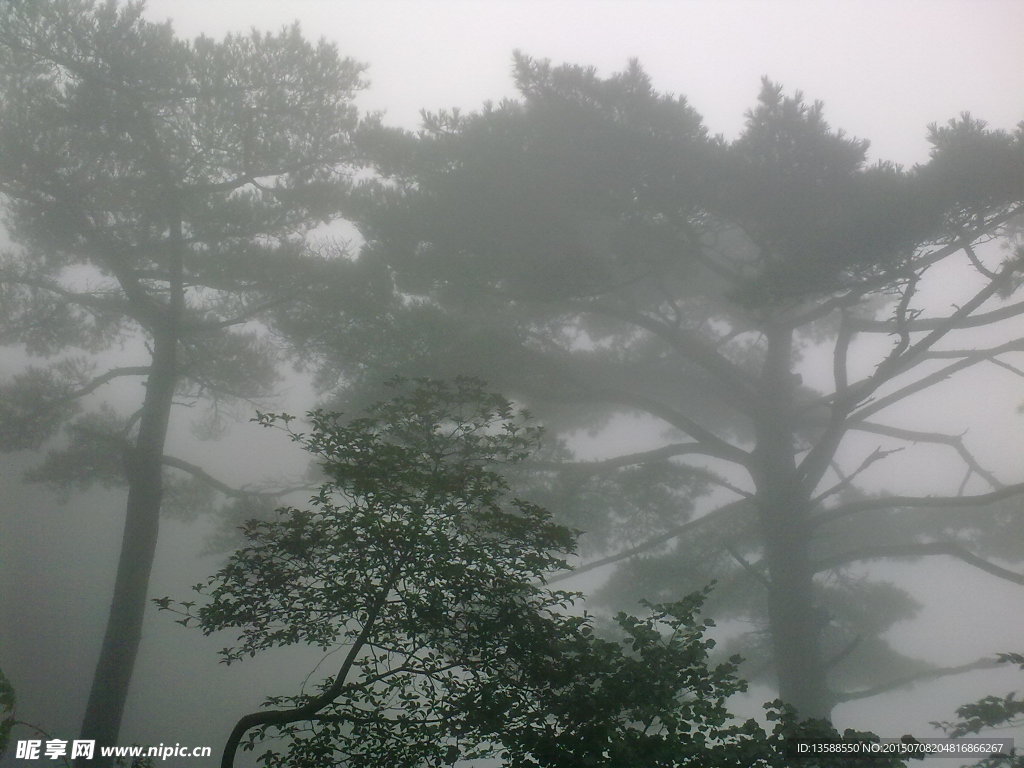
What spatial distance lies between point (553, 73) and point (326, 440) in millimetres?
6917

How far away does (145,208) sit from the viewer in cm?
945

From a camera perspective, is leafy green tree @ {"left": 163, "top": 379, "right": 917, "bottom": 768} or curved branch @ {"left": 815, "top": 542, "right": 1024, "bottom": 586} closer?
leafy green tree @ {"left": 163, "top": 379, "right": 917, "bottom": 768}

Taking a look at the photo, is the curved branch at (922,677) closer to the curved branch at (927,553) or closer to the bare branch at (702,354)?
the curved branch at (927,553)

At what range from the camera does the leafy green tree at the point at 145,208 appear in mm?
9023

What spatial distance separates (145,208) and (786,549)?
8432mm

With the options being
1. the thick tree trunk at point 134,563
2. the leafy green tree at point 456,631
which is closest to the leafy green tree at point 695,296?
the thick tree trunk at point 134,563

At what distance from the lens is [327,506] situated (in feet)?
14.5

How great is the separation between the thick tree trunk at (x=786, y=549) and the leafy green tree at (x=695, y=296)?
0.02 meters

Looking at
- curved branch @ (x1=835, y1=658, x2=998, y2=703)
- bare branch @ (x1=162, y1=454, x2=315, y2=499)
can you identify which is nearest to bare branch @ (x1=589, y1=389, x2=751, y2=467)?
curved branch @ (x1=835, y1=658, x2=998, y2=703)

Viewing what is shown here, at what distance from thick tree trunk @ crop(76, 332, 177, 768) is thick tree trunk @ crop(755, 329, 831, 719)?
257 inches

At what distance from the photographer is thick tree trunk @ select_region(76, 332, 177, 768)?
Result: 24.4 ft

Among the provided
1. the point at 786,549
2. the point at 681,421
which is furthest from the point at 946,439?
the point at 681,421

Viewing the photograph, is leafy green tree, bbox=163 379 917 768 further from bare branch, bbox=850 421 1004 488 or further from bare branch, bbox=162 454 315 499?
bare branch, bbox=850 421 1004 488

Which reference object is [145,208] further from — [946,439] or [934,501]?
[946,439]
